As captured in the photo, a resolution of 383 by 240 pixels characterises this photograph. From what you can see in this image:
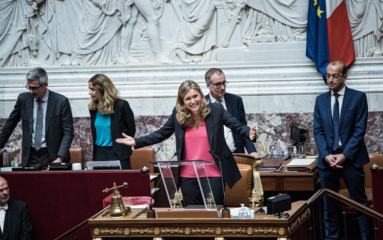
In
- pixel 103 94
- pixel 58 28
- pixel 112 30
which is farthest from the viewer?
pixel 58 28

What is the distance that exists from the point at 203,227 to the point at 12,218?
2.19 m

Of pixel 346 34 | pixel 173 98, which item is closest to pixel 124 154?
pixel 173 98

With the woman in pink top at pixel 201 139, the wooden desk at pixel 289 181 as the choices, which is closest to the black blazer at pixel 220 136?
the woman in pink top at pixel 201 139

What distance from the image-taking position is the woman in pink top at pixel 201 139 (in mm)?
3945

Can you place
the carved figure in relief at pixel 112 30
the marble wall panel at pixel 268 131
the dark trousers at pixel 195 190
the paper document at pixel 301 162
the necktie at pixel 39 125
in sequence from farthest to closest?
the carved figure in relief at pixel 112 30
the marble wall panel at pixel 268 131
the paper document at pixel 301 162
the necktie at pixel 39 125
the dark trousers at pixel 195 190

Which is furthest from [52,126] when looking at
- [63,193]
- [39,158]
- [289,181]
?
[289,181]

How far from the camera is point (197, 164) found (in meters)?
3.65

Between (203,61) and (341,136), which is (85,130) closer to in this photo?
(203,61)

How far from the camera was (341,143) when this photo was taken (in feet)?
15.9

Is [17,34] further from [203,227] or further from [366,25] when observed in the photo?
[203,227]

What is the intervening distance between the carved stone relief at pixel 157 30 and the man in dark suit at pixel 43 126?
211cm

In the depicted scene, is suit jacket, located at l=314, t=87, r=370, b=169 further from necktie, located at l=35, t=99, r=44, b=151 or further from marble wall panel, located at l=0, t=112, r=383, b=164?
necktie, located at l=35, t=99, r=44, b=151

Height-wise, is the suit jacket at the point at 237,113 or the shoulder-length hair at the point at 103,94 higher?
the shoulder-length hair at the point at 103,94

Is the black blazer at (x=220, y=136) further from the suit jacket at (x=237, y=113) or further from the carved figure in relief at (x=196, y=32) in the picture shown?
the carved figure in relief at (x=196, y=32)
